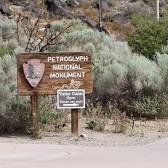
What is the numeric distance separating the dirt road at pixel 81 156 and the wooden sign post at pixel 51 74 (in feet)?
5.14

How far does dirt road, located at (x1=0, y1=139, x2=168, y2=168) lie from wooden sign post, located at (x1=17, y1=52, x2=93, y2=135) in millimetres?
1568

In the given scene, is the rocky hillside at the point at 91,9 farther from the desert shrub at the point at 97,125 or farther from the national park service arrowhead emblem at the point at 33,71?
the national park service arrowhead emblem at the point at 33,71

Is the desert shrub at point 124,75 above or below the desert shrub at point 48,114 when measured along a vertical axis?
above

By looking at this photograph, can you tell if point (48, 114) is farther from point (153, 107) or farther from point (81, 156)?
point (81, 156)

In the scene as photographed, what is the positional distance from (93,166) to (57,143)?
9.18ft

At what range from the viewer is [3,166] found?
400 inches

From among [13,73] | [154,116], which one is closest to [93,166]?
[13,73]

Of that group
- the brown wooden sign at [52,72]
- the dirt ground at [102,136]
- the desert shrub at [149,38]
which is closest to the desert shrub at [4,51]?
the dirt ground at [102,136]

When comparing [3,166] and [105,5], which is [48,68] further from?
[105,5]

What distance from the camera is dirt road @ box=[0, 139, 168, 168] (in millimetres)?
10266

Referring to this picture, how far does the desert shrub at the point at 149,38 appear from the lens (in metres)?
22.8

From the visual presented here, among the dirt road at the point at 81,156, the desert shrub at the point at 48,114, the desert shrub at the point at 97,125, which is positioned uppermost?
the desert shrub at the point at 48,114

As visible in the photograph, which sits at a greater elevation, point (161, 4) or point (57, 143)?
point (161, 4)

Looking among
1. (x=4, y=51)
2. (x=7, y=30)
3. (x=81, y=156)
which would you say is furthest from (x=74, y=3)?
(x=81, y=156)
